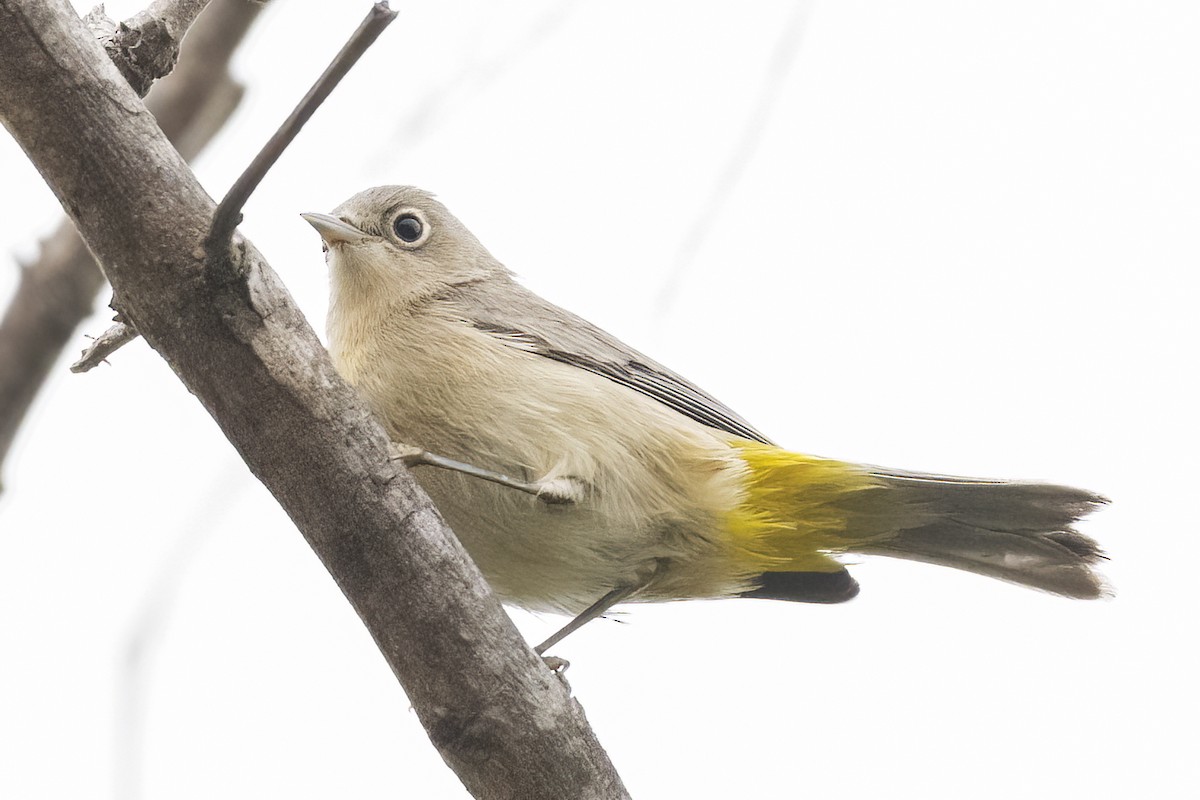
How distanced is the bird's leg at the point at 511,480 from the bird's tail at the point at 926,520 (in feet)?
2.17

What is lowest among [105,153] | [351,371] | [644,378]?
[105,153]

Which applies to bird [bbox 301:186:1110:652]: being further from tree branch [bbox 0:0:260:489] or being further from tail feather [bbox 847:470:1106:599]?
tree branch [bbox 0:0:260:489]

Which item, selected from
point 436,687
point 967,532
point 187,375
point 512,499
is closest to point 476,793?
point 436,687

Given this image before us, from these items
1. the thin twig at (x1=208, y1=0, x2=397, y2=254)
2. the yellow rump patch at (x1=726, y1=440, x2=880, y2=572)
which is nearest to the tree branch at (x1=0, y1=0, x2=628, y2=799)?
the thin twig at (x1=208, y1=0, x2=397, y2=254)

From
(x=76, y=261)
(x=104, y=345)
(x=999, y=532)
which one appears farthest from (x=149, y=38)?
(x=999, y=532)

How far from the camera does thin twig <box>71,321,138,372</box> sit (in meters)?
2.94

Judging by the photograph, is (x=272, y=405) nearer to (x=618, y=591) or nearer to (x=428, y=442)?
(x=428, y=442)

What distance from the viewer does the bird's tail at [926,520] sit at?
4.00 metres

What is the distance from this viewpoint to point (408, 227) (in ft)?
15.0

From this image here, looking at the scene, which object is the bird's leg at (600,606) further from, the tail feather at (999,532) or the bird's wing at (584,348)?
the tail feather at (999,532)

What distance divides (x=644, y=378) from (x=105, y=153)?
7.55 feet

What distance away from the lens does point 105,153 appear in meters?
2.41

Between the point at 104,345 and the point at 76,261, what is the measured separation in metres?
0.27

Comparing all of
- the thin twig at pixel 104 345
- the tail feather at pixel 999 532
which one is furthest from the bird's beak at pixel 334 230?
the tail feather at pixel 999 532
